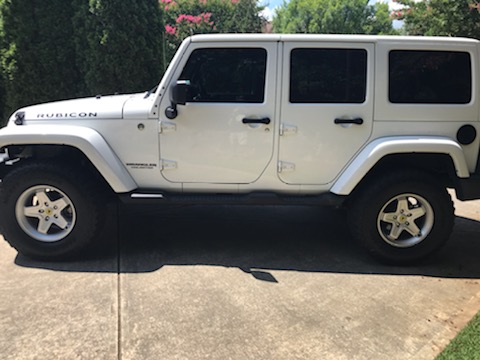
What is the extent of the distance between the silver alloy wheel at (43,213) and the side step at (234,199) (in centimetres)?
57

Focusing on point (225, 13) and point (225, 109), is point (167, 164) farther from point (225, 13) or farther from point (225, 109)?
point (225, 13)

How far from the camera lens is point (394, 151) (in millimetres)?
3664

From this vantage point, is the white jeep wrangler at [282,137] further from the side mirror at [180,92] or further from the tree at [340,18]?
→ the tree at [340,18]

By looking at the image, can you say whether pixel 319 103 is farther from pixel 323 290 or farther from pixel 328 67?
pixel 323 290

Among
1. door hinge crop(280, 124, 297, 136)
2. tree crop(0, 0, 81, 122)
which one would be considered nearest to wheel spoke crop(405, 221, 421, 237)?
door hinge crop(280, 124, 297, 136)

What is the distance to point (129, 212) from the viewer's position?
5480 millimetres

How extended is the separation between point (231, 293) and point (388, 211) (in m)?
1.69

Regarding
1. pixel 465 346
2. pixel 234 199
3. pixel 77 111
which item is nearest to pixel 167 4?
pixel 77 111

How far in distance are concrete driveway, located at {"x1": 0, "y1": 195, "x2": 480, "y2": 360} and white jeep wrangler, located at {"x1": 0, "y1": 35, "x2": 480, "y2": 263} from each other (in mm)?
368

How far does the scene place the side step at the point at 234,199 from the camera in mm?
3885

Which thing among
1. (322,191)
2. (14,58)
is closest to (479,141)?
(322,191)

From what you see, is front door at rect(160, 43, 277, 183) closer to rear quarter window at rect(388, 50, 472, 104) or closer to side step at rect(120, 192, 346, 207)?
side step at rect(120, 192, 346, 207)

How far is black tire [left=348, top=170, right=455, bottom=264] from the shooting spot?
12.5 feet

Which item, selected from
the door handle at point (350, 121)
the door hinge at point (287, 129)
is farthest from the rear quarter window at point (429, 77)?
the door hinge at point (287, 129)
